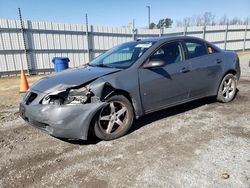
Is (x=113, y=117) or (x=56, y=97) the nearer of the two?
(x=56, y=97)

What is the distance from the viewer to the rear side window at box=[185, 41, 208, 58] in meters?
4.62

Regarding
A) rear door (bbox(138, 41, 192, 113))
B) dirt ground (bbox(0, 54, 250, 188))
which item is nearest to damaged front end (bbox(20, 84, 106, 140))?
dirt ground (bbox(0, 54, 250, 188))

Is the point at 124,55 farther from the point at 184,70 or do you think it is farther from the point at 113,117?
the point at 113,117

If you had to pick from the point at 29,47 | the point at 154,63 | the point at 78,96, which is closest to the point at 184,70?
the point at 154,63

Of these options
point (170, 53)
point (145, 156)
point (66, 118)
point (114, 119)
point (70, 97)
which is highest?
point (170, 53)

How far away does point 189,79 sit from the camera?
176 inches

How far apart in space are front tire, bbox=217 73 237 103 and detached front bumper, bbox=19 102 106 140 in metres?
3.18

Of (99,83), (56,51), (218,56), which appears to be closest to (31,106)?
(99,83)

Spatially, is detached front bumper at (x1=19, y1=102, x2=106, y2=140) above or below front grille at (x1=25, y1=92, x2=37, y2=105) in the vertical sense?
below

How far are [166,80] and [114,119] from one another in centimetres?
121

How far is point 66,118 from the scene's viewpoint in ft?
10.5

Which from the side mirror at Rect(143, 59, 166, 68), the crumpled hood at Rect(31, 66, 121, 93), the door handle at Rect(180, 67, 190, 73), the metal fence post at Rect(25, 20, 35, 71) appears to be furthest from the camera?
the metal fence post at Rect(25, 20, 35, 71)

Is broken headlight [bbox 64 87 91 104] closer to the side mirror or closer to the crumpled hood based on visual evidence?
the crumpled hood

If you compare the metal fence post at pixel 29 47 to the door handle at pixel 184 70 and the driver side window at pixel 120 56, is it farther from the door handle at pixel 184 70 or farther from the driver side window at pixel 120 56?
the door handle at pixel 184 70
